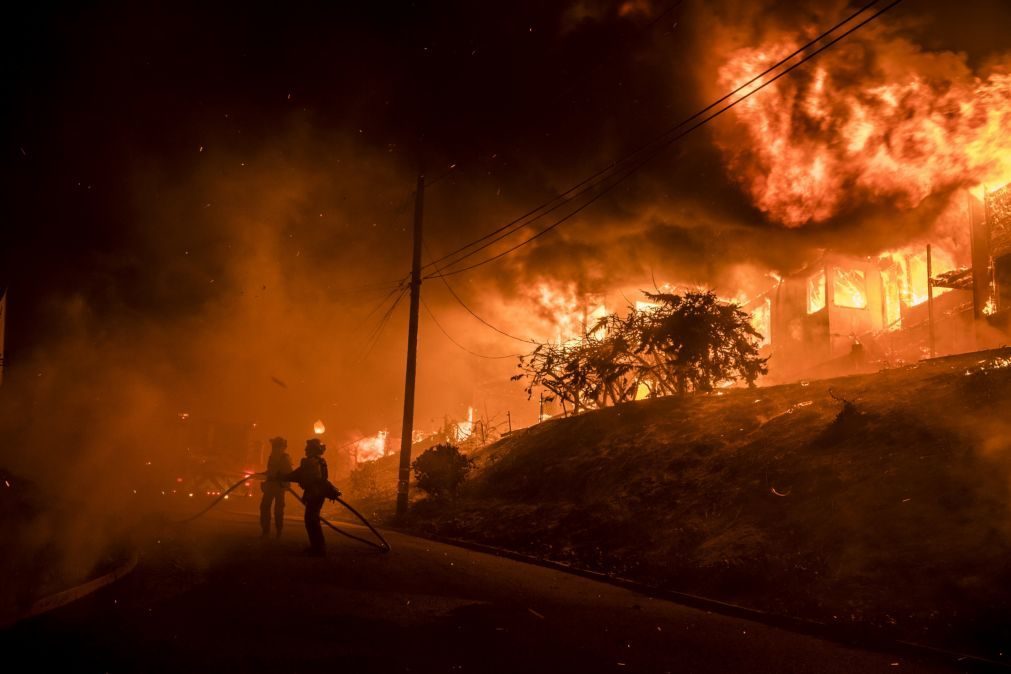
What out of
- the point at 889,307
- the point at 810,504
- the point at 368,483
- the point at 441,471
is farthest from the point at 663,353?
the point at 889,307

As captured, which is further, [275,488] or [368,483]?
[368,483]

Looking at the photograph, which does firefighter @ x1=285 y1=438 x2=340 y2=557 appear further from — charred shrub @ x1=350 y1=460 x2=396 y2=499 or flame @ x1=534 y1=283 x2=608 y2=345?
flame @ x1=534 y1=283 x2=608 y2=345

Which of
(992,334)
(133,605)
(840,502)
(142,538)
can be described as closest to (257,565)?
(133,605)

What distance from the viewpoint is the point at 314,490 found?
11031 mm

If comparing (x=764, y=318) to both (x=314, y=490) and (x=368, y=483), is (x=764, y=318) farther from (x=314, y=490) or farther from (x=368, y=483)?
(x=314, y=490)

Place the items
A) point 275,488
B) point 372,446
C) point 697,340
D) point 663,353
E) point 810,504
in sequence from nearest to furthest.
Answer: point 810,504, point 275,488, point 697,340, point 663,353, point 372,446

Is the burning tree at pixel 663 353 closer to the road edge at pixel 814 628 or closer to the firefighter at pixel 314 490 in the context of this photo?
the road edge at pixel 814 628

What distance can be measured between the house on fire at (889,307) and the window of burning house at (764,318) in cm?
5

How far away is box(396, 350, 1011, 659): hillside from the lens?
7.88 meters

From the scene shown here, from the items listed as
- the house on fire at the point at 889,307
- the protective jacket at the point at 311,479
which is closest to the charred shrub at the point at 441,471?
the protective jacket at the point at 311,479

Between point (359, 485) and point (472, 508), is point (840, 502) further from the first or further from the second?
point (359, 485)

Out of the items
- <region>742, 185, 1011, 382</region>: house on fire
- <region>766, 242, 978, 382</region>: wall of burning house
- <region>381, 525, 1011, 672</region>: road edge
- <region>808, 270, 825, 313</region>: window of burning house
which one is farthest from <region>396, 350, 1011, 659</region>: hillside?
<region>808, 270, 825, 313</region>: window of burning house

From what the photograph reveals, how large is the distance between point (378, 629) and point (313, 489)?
17.7 feet

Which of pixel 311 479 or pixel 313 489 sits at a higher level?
pixel 311 479
